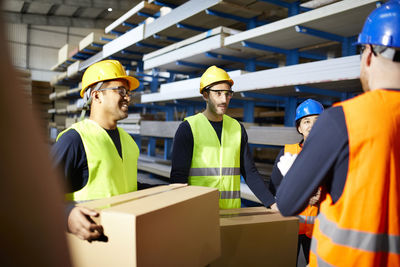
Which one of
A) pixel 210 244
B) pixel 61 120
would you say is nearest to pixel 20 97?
pixel 210 244

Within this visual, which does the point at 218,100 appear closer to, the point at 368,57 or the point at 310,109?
the point at 310,109

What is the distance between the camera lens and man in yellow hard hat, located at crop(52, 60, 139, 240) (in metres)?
1.74

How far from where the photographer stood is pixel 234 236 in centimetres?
181

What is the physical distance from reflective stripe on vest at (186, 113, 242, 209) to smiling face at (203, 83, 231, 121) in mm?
145

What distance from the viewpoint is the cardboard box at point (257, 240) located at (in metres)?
1.81

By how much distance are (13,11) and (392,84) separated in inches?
716

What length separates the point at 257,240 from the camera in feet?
6.14

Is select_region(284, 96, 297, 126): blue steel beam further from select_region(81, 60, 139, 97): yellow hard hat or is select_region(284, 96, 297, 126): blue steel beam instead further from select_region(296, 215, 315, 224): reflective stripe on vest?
select_region(81, 60, 139, 97): yellow hard hat

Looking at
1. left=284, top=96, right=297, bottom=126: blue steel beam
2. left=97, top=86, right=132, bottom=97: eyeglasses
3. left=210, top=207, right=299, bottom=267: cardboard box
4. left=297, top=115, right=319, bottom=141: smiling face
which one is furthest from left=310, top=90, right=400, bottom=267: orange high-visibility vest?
left=284, top=96, right=297, bottom=126: blue steel beam

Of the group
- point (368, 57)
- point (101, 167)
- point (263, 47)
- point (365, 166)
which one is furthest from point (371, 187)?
point (263, 47)

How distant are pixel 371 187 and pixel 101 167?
134 centimetres

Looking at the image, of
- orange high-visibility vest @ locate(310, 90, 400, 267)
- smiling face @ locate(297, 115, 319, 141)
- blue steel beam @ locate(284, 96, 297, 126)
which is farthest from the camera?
blue steel beam @ locate(284, 96, 297, 126)

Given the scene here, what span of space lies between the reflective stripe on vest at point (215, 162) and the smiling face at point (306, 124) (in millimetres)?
720

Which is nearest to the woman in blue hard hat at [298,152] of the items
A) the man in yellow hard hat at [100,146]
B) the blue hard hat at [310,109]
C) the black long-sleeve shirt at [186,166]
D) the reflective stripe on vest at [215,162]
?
the blue hard hat at [310,109]
